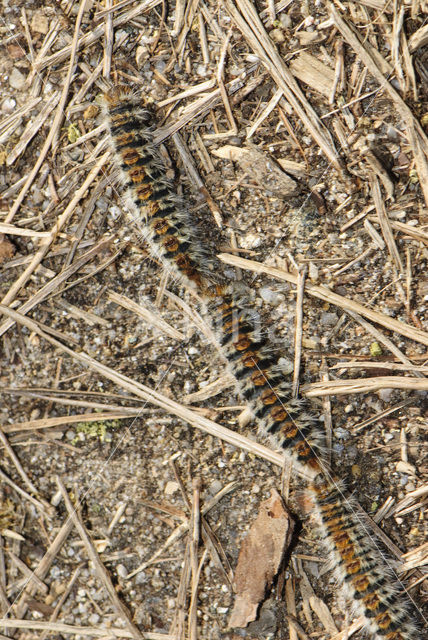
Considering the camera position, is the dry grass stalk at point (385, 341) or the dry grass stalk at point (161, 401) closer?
the dry grass stalk at point (385, 341)

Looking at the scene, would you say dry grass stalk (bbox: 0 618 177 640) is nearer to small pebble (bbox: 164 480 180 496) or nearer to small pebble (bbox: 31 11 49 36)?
small pebble (bbox: 164 480 180 496)

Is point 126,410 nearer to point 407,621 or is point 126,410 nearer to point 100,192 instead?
point 100,192

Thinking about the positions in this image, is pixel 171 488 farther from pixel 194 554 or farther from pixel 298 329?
pixel 298 329

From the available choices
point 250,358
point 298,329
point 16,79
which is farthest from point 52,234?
point 298,329

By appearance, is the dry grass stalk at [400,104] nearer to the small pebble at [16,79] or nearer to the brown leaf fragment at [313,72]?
the brown leaf fragment at [313,72]

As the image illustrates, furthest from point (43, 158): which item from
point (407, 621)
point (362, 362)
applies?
point (407, 621)

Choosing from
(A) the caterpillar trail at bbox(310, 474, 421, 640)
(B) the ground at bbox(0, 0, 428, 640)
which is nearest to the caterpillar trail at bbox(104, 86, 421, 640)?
(A) the caterpillar trail at bbox(310, 474, 421, 640)

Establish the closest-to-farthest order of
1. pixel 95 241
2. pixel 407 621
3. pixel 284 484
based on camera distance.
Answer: pixel 407 621 → pixel 284 484 → pixel 95 241

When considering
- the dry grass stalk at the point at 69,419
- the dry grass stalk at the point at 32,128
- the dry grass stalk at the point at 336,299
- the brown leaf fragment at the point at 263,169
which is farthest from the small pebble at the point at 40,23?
the dry grass stalk at the point at 69,419
